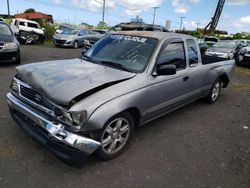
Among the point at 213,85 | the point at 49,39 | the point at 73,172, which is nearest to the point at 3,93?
the point at 73,172

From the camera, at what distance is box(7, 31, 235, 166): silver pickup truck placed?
9.64 ft

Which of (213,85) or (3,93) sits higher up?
(213,85)

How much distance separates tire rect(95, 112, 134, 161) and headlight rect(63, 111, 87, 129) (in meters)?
0.32

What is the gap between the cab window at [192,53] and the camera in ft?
16.3

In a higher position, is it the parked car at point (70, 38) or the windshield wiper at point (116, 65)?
the windshield wiper at point (116, 65)

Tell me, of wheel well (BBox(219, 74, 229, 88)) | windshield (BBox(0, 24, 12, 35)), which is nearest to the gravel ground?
wheel well (BBox(219, 74, 229, 88))

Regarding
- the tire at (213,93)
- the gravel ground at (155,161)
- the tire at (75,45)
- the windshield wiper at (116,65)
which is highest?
the windshield wiper at (116,65)

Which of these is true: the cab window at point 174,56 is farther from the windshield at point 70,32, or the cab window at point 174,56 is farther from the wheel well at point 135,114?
the windshield at point 70,32

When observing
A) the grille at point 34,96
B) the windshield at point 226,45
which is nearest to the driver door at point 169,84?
the grille at point 34,96

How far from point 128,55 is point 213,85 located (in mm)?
2923

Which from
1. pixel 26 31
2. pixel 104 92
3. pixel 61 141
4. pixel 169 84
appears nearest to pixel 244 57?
pixel 169 84

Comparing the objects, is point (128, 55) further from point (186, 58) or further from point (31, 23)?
point (31, 23)

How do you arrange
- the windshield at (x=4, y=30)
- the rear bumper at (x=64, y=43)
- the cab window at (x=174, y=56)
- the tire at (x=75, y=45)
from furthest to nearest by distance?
the tire at (x=75, y=45) < the rear bumper at (x=64, y=43) < the windshield at (x=4, y=30) < the cab window at (x=174, y=56)

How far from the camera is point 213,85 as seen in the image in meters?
6.11
